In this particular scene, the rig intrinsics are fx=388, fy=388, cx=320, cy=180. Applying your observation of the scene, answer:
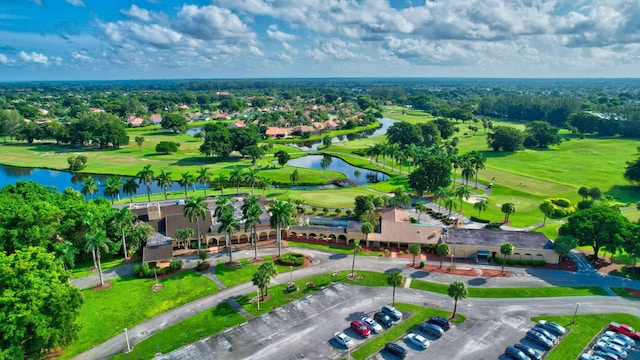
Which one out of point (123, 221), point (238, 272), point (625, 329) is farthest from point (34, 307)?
point (625, 329)

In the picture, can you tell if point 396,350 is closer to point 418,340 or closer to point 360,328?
point 418,340

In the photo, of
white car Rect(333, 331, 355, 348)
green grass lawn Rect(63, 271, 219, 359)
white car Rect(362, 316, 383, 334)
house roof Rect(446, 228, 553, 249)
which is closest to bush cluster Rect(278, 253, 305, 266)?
green grass lawn Rect(63, 271, 219, 359)

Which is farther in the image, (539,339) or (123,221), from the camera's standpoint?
(123,221)

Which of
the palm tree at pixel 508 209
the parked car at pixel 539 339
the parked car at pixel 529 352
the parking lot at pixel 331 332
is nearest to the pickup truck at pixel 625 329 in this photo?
the parking lot at pixel 331 332

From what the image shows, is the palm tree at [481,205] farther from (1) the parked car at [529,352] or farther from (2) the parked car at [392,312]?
(1) the parked car at [529,352]

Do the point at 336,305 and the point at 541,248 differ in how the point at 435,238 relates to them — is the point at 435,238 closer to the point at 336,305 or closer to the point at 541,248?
the point at 541,248

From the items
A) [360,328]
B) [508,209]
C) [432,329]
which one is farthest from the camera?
[508,209]
